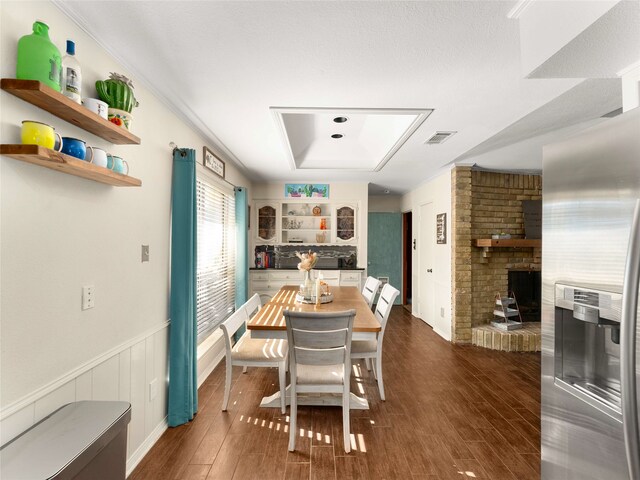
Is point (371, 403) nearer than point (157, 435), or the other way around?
point (157, 435)

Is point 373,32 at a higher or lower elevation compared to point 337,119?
lower

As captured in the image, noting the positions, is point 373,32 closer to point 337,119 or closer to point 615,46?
point 615,46

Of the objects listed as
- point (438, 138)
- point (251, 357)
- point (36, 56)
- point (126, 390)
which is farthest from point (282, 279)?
point (36, 56)

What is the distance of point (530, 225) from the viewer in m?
4.84

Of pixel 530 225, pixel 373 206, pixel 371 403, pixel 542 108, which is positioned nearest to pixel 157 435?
pixel 371 403

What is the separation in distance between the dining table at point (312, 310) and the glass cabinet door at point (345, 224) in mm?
2288

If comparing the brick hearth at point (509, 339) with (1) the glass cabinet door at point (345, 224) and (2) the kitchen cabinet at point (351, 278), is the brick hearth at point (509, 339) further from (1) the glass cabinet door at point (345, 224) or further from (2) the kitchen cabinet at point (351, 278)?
(1) the glass cabinet door at point (345, 224)

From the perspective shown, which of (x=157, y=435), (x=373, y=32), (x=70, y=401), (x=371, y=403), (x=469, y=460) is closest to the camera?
(x=70, y=401)

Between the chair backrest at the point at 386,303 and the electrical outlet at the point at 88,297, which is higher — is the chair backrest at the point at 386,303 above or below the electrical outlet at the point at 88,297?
below

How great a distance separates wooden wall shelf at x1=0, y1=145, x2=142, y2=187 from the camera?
1.20 meters

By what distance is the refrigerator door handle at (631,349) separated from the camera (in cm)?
84

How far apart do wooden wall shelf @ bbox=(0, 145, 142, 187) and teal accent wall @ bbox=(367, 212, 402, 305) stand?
5966 mm

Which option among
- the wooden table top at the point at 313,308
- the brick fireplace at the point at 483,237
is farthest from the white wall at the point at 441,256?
the wooden table top at the point at 313,308

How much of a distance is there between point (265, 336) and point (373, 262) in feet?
16.8
